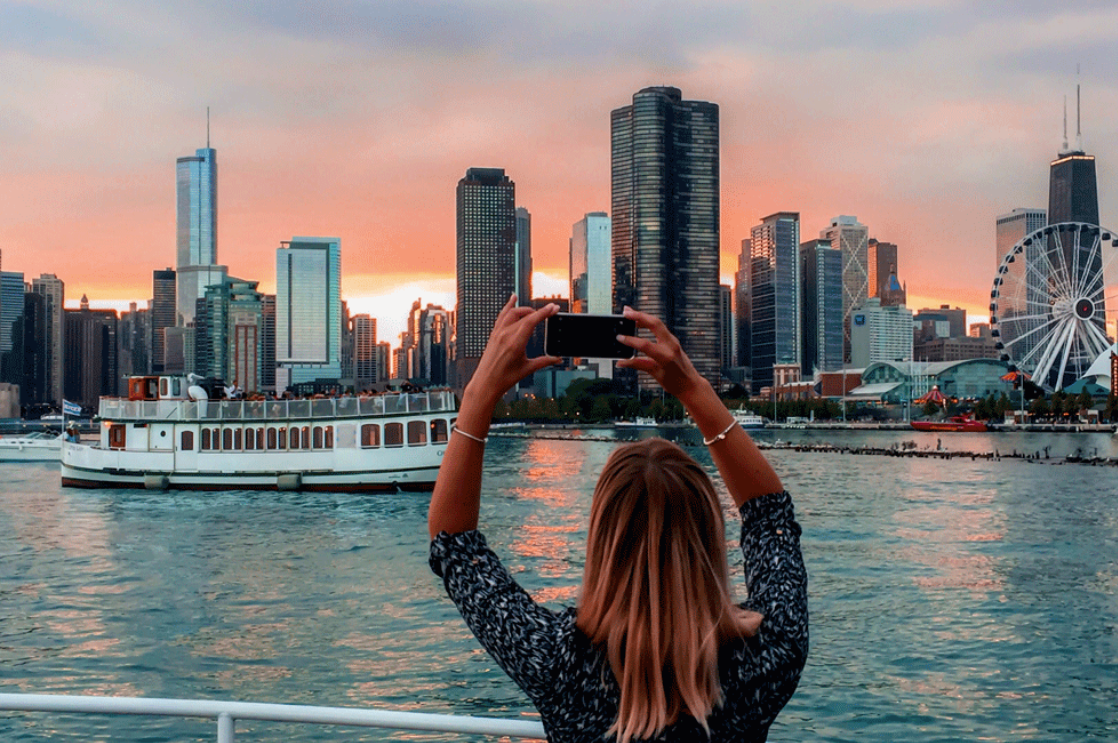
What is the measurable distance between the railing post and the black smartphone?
64.5 inches

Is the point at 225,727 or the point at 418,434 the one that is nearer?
the point at 225,727

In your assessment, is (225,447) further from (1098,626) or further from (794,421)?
(794,421)

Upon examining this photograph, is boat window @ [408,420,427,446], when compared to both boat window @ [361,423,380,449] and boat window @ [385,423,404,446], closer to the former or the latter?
boat window @ [385,423,404,446]

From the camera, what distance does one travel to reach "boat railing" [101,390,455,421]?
4712cm

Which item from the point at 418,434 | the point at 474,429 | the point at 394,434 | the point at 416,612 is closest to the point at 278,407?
the point at 394,434

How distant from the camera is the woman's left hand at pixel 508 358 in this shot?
2326 mm

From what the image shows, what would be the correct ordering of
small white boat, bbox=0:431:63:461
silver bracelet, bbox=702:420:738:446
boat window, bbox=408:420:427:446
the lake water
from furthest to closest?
small white boat, bbox=0:431:63:461 → boat window, bbox=408:420:427:446 → the lake water → silver bracelet, bbox=702:420:738:446

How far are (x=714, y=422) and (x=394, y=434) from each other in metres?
45.9

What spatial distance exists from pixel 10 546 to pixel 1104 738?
3333 centimetres

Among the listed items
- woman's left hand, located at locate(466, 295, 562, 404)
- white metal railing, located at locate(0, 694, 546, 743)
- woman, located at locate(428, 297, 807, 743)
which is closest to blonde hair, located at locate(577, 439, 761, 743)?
woman, located at locate(428, 297, 807, 743)

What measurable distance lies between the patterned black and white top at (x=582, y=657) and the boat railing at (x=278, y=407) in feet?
147

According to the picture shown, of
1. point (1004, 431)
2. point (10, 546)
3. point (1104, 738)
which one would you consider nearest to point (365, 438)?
point (10, 546)

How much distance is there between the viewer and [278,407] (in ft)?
160

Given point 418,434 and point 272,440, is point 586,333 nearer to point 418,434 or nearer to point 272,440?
point 418,434
